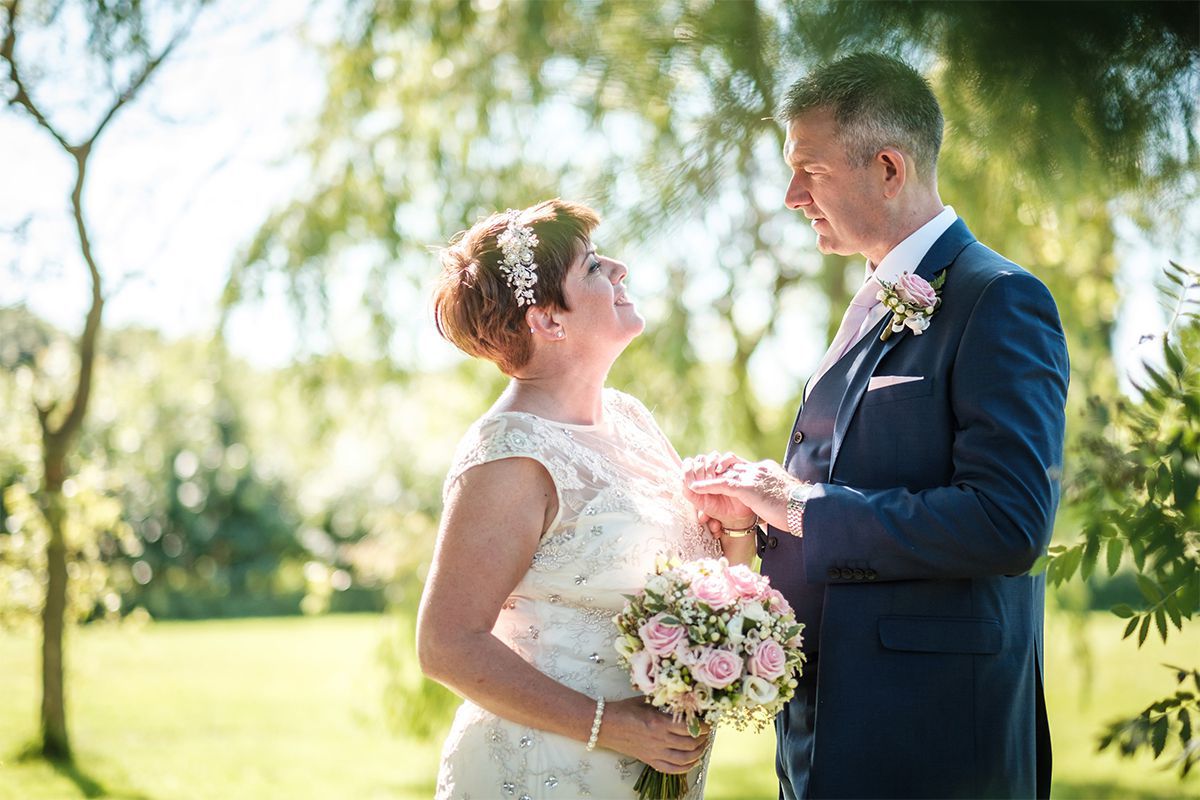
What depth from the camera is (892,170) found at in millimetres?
2408

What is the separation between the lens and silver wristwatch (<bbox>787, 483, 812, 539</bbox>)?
7.39ft

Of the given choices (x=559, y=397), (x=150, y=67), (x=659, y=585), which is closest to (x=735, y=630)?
(x=659, y=585)

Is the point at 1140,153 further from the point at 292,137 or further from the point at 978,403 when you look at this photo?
the point at 292,137

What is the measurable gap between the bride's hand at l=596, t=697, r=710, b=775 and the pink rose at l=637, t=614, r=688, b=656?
204 mm

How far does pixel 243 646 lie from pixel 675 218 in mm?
14806

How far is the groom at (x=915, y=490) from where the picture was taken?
2090 millimetres

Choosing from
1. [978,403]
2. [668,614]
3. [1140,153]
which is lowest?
[668,614]

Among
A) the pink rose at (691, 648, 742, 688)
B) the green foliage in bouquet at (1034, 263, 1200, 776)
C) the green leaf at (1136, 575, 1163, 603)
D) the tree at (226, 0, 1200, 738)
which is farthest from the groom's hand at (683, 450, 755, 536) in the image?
the tree at (226, 0, 1200, 738)

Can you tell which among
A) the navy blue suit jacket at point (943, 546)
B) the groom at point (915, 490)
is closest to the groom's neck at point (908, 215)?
the groom at point (915, 490)

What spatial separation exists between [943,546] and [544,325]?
1072 millimetres

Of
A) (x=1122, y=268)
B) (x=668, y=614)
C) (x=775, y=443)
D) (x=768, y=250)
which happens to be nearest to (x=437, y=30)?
(x=768, y=250)

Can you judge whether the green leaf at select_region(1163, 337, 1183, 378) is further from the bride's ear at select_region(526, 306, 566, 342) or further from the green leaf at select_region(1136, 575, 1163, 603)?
the bride's ear at select_region(526, 306, 566, 342)

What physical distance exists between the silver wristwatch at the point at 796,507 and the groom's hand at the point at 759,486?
0.01 metres

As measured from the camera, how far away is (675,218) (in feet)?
14.0
